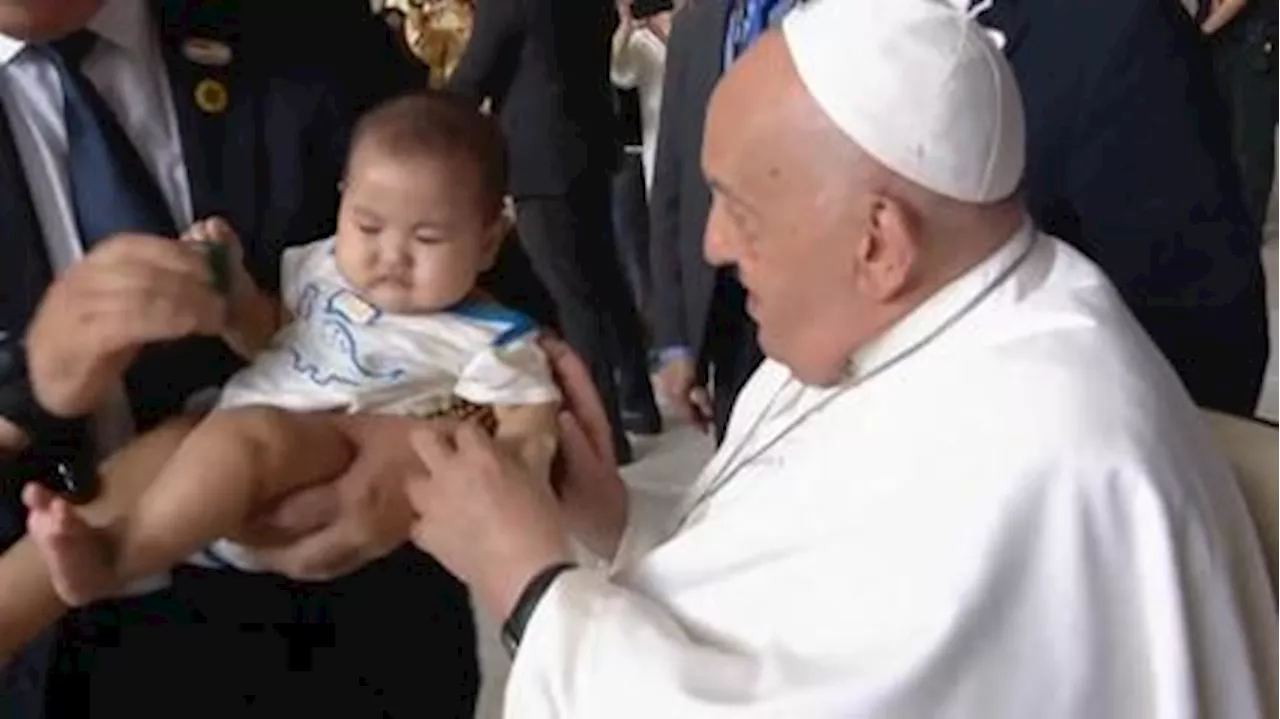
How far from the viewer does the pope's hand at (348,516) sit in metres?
1.96

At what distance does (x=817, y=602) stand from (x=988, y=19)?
0.91 meters

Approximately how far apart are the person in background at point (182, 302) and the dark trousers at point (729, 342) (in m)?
1.08

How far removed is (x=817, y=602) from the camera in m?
1.79

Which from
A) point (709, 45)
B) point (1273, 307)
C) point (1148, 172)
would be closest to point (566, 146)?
point (709, 45)

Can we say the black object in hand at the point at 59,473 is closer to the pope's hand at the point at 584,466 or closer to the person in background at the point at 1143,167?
the pope's hand at the point at 584,466

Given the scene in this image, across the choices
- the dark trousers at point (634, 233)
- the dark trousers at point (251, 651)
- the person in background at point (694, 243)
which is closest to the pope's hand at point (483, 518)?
the dark trousers at point (251, 651)

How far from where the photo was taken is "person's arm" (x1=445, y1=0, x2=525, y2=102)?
534 centimetres

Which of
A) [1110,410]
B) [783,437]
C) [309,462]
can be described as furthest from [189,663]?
[1110,410]

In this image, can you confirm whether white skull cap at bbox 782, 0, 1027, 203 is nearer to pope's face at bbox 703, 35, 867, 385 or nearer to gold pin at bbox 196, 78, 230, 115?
pope's face at bbox 703, 35, 867, 385

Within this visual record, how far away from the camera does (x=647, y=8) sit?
633cm

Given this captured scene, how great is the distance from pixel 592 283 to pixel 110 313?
401 cm

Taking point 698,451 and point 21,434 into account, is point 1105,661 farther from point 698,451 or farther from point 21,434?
point 698,451

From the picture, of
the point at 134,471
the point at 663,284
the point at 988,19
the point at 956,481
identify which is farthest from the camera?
the point at 663,284

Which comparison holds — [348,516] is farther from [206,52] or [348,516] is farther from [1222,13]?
[1222,13]
